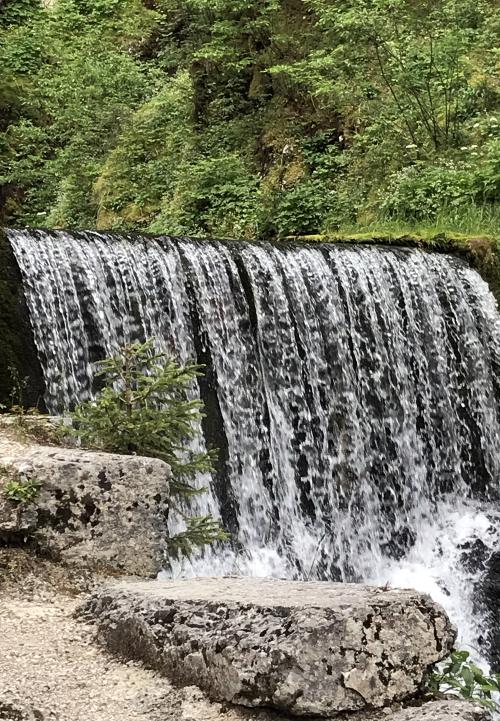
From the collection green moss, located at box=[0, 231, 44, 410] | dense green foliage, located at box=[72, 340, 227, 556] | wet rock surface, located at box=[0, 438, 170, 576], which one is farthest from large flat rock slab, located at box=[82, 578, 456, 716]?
green moss, located at box=[0, 231, 44, 410]

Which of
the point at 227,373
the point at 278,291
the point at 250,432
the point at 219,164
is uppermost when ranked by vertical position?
the point at 219,164

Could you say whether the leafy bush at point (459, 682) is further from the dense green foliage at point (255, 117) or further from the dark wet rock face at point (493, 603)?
the dense green foliage at point (255, 117)

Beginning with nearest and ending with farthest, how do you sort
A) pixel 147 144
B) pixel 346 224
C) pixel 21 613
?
pixel 21 613, pixel 346 224, pixel 147 144

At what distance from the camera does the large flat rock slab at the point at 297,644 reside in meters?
2.20

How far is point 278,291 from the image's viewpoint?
8430 mm

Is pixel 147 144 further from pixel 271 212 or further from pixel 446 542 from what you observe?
pixel 446 542

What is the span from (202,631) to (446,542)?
251 inches

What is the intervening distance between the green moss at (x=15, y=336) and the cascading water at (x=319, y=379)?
0.10 m

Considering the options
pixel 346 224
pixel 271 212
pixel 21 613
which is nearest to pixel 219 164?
pixel 271 212

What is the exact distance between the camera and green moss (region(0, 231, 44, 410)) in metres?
6.54

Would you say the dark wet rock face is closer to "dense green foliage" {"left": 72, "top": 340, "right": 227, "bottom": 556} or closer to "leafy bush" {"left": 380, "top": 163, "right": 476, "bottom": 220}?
"dense green foliage" {"left": 72, "top": 340, "right": 227, "bottom": 556}

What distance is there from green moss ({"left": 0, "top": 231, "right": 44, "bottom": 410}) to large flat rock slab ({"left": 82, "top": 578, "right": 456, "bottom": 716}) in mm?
4163

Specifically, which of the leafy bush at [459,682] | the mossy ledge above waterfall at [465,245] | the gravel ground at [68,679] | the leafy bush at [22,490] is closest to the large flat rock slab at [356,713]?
the gravel ground at [68,679]

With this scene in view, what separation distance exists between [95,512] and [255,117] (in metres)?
12.8
